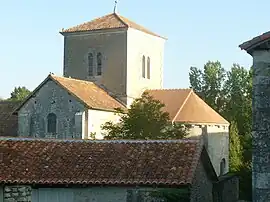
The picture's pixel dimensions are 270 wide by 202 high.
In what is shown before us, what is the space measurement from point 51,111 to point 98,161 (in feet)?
61.3

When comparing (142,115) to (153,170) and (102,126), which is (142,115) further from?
(153,170)

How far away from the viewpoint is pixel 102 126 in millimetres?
39781

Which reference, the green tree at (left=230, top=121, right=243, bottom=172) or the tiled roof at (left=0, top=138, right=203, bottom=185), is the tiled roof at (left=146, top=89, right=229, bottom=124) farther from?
the tiled roof at (left=0, top=138, right=203, bottom=185)

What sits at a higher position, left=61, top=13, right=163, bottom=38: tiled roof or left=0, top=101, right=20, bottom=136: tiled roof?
left=61, top=13, right=163, bottom=38: tiled roof

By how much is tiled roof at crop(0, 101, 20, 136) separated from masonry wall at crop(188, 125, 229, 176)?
12.4m

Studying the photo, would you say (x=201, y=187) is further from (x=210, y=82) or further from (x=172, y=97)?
(x=210, y=82)

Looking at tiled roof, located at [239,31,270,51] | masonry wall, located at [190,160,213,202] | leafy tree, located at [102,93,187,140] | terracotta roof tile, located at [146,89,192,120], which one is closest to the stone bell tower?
tiled roof, located at [239,31,270,51]

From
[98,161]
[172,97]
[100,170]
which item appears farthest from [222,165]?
[100,170]

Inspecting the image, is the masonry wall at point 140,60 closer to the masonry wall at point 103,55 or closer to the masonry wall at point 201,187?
the masonry wall at point 103,55

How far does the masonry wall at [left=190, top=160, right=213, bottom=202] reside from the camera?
2109cm

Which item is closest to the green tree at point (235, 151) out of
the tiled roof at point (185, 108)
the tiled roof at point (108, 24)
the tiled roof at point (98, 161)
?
the tiled roof at point (185, 108)

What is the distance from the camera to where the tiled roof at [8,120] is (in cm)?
4141

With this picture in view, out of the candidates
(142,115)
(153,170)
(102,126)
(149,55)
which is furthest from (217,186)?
(149,55)

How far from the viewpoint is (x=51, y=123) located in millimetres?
40000
